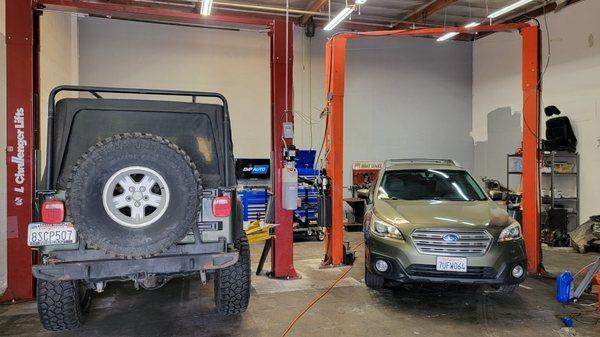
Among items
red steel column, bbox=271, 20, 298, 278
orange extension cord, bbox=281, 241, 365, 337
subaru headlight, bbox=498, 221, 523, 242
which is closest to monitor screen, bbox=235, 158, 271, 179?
orange extension cord, bbox=281, 241, 365, 337

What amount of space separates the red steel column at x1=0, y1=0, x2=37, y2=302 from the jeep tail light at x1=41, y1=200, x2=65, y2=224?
1843mm

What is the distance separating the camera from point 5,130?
4.69 metres

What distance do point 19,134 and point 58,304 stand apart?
6.48 feet

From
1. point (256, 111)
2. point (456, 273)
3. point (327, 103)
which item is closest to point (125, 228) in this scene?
point (456, 273)

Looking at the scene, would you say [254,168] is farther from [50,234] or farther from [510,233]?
[50,234]

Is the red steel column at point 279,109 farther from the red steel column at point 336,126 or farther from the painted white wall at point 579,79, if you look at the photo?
the painted white wall at point 579,79

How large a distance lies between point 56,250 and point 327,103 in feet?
12.8

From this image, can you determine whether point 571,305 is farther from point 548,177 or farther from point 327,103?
point 548,177

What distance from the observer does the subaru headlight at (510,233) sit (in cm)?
409

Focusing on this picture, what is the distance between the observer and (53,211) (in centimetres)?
286

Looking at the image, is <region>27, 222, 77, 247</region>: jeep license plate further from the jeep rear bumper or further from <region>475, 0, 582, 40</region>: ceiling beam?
<region>475, 0, 582, 40</region>: ceiling beam

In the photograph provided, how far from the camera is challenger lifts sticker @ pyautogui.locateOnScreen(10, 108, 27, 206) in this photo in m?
4.29

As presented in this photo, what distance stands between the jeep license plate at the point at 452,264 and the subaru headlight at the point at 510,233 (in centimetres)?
46

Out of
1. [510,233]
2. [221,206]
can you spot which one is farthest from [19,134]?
[510,233]
